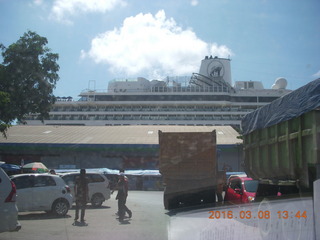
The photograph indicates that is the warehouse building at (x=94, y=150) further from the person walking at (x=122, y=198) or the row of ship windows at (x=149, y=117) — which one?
the person walking at (x=122, y=198)

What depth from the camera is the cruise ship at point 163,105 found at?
65625 millimetres

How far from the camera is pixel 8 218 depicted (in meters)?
6.87

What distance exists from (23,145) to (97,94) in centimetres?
3188

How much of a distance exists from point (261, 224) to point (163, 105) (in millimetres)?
62571

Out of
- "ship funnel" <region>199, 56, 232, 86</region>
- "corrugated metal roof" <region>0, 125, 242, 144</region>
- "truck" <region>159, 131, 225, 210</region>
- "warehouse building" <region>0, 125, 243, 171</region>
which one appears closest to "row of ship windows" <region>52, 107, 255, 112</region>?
"ship funnel" <region>199, 56, 232, 86</region>

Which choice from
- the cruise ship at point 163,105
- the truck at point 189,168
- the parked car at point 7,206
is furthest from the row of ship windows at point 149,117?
the parked car at point 7,206

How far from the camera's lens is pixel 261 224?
6.62 meters

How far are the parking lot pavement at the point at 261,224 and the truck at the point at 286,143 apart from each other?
0.47 m

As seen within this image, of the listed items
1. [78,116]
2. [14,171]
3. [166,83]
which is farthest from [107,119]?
[14,171]

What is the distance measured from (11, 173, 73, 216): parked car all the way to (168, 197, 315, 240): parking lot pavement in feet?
13.6

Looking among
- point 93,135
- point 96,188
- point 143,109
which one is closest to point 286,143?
Answer: point 96,188

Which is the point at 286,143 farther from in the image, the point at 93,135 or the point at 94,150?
the point at 93,135

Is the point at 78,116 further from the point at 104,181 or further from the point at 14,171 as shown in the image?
the point at 104,181

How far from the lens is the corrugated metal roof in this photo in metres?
40.5
